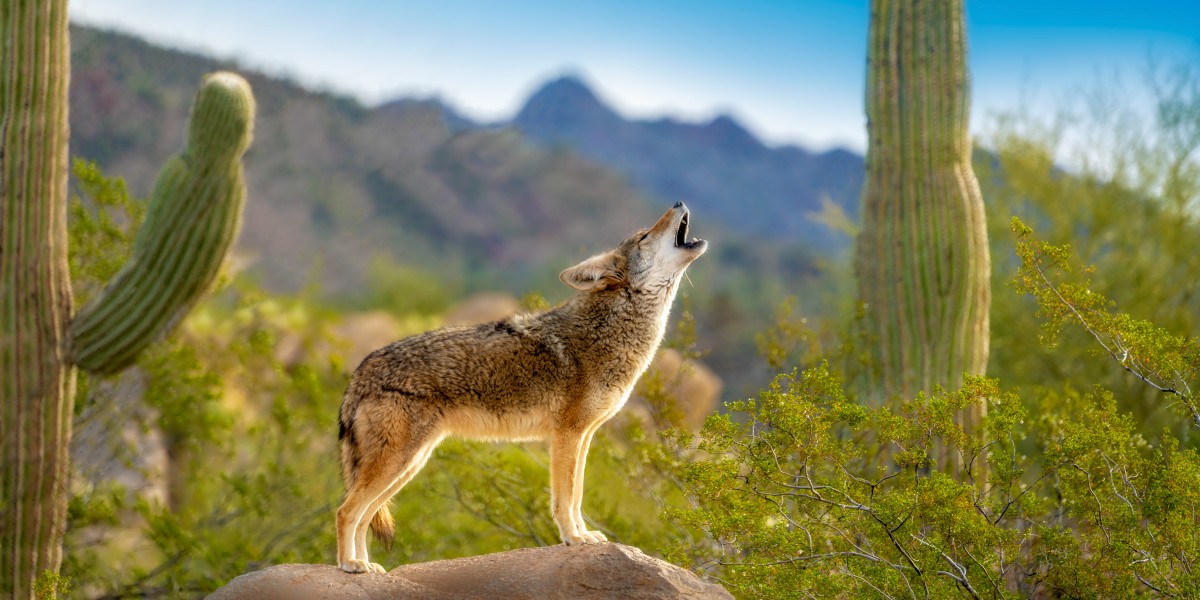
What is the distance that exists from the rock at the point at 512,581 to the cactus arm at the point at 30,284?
3666 mm

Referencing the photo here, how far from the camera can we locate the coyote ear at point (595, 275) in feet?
20.7

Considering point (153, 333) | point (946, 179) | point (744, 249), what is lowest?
point (744, 249)

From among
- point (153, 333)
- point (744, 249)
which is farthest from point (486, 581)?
point (744, 249)

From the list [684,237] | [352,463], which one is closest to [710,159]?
[684,237]

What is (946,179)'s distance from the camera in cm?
895

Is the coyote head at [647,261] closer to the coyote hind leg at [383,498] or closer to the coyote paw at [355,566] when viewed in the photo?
the coyote hind leg at [383,498]

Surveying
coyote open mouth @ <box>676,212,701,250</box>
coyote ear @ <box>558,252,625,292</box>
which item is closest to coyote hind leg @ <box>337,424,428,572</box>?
coyote ear @ <box>558,252,625,292</box>

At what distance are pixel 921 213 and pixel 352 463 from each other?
482 centimetres

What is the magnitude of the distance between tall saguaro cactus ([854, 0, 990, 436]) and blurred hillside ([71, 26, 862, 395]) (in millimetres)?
A: 19938

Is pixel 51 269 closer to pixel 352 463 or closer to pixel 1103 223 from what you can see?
pixel 352 463

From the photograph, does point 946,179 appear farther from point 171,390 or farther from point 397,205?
point 397,205

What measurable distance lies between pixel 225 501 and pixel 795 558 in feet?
23.7

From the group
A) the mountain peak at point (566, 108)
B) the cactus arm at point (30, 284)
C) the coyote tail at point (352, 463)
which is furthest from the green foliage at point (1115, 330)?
the mountain peak at point (566, 108)

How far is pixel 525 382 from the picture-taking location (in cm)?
603
